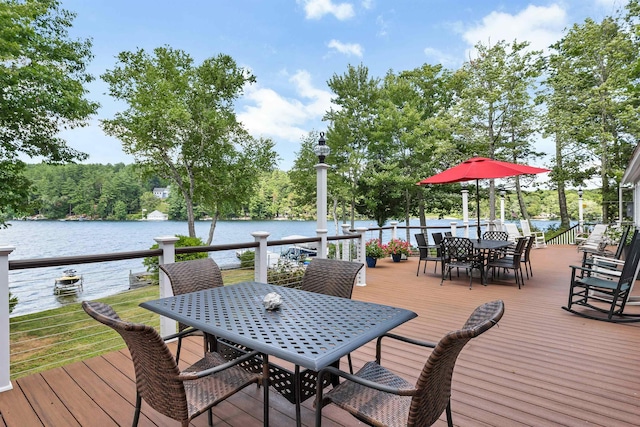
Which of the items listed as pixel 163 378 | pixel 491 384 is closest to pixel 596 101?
pixel 491 384

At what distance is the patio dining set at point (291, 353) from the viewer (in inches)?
52.8

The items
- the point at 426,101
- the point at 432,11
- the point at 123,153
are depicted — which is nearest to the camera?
the point at 432,11

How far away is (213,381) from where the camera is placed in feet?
5.96

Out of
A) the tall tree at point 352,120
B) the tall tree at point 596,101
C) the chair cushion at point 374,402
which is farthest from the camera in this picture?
the tall tree at point 352,120

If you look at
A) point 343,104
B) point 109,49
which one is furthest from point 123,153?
point 343,104

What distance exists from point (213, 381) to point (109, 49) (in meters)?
17.4

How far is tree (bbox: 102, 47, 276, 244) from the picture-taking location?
13742 millimetres

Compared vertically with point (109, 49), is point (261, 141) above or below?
below

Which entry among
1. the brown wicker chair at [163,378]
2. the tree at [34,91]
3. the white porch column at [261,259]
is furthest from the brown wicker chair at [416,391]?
the tree at [34,91]

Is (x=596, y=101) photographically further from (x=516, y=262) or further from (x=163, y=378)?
(x=163, y=378)

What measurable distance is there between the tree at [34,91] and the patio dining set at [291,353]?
8.50 meters

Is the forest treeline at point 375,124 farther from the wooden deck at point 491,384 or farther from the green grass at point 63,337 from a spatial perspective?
the wooden deck at point 491,384

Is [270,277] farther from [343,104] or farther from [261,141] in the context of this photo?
[343,104]

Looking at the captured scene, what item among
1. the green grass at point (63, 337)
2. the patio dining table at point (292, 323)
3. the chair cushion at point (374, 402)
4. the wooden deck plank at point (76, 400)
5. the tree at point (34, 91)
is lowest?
the green grass at point (63, 337)
